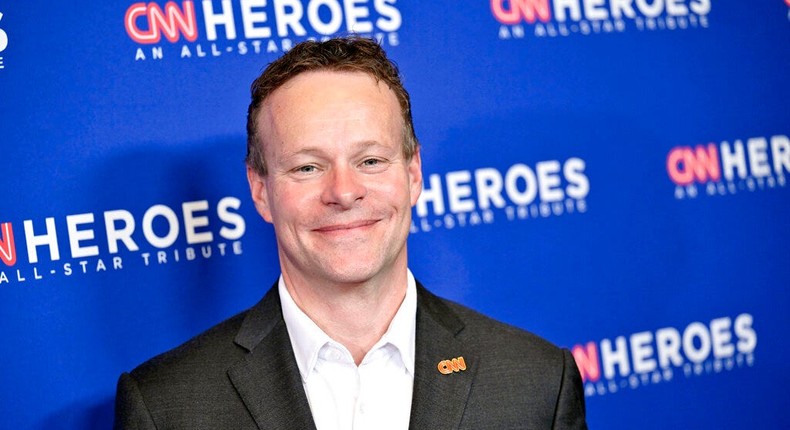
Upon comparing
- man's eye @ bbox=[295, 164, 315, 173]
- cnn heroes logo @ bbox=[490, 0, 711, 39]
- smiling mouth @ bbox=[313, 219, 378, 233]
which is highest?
cnn heroes logo @ bbox=[490, 0, 711, 39]

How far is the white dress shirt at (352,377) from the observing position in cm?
244

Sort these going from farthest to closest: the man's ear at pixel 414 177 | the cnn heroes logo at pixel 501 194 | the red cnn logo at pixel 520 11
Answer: the red cnn logo at pixel 520 11 → the cnn heroes logo at pixel 501 194 → the man's ear at pixel 414 177

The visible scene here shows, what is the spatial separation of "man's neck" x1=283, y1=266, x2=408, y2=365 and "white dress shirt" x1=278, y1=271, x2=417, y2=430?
0.09 ft

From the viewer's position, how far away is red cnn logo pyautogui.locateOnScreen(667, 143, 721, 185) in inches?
137

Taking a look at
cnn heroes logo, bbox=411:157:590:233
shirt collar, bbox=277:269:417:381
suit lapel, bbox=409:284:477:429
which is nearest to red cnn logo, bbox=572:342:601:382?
cnn heroes logo, bbox=411:157:590:233

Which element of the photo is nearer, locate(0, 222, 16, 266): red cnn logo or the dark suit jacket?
the dark suit jacket

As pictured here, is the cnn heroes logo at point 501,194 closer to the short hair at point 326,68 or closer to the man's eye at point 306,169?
the short hair at point 326,68

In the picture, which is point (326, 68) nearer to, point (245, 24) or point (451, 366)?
point (245, 24)

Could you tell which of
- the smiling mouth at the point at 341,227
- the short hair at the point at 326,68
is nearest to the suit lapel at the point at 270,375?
the smiling mouth at the point at 341,227

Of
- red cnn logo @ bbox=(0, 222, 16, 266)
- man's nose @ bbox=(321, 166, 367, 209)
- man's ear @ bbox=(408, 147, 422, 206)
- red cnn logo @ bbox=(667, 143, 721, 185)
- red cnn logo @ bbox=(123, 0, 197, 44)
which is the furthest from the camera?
red cnn logo @ bbox=(667, 143, 721, 185)

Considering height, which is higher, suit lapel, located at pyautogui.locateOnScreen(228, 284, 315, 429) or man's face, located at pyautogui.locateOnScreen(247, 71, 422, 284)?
man's face, located at pyautogui.locateOnScreen(247, 71, 422, 284)

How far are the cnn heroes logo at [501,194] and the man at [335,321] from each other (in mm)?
623

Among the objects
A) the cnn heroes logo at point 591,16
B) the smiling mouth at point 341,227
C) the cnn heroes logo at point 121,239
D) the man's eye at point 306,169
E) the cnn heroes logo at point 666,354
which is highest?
the cnn heroes logo at point 591,16

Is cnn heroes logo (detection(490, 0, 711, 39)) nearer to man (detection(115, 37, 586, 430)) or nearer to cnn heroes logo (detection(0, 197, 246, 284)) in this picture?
man (detection(115, 37, 586, 430))
